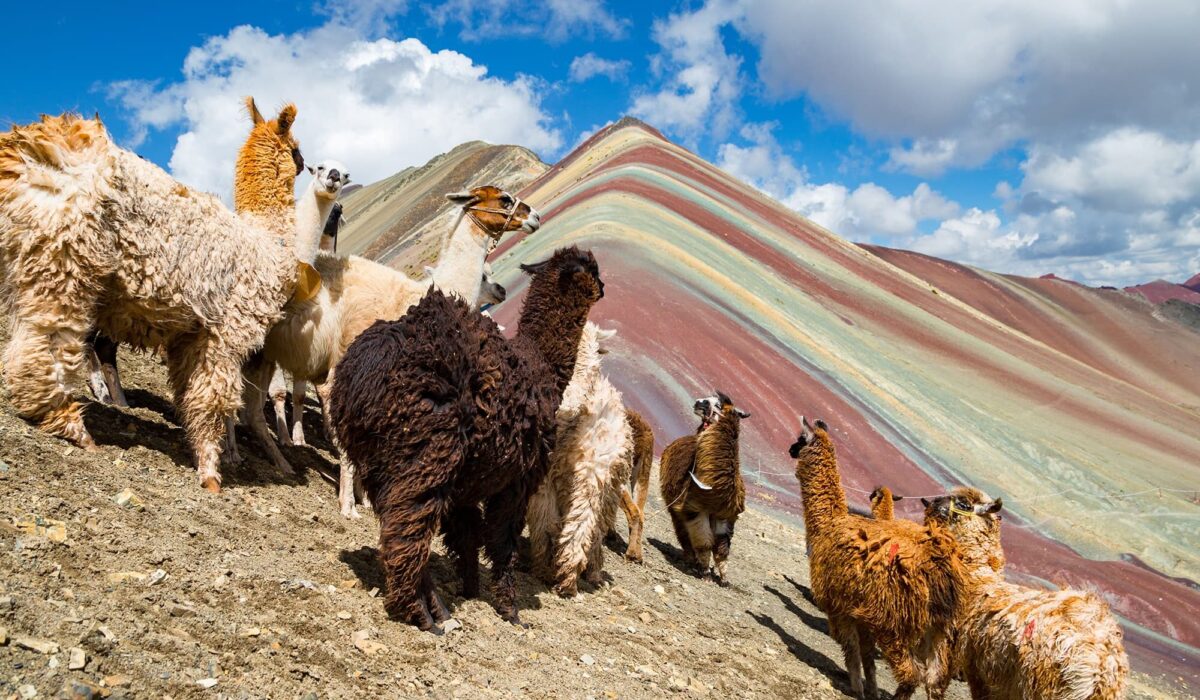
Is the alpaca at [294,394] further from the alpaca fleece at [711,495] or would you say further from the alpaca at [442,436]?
the alpaca fleece at [711,495]

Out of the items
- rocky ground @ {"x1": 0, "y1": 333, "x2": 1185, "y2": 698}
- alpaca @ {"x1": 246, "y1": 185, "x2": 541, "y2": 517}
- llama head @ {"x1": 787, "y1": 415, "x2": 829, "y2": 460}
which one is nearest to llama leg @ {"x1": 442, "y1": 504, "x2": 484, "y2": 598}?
rocky ground @ {"x1": 0, "y1": 333, "x2": 1185, "y2": 698}

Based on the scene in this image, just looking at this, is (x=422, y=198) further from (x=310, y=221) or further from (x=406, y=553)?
(x=406, y=553)

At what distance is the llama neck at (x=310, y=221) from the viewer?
6.18m

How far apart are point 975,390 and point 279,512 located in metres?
21.0

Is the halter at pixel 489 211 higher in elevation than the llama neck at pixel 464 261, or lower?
higher

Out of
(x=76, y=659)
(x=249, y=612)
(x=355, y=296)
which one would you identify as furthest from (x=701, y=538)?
(x=76, y=659)

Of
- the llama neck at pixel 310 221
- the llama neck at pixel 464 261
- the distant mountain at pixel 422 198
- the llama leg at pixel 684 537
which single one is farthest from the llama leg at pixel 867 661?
the distant mountain at pixel 422 198

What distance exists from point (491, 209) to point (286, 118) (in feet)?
5.91

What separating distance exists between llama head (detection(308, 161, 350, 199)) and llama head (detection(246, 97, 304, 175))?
21cm

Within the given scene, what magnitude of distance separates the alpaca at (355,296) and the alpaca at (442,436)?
163 cm

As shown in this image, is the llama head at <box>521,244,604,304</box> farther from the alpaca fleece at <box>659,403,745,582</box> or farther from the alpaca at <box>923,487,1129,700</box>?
the alpaca fleece at <box>659,403,745,582</box>

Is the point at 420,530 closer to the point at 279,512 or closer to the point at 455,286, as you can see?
the point at 279,512

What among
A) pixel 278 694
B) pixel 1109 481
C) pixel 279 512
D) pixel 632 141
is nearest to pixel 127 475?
pixel 279 512

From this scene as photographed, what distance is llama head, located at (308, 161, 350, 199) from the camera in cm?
639
